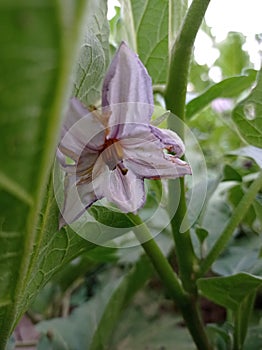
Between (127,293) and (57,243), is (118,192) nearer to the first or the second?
(57,243)

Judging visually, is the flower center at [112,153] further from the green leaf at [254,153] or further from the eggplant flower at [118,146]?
the green leaf at [254,153]

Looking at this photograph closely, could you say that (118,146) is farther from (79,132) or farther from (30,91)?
(30,91)

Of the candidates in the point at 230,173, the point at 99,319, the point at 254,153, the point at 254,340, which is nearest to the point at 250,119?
the point at 254,153

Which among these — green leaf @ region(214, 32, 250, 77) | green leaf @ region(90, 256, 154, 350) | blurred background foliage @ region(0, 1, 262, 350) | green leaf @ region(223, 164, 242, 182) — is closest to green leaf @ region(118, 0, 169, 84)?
blurred background foliage @ region(0, 1, 262, 350)

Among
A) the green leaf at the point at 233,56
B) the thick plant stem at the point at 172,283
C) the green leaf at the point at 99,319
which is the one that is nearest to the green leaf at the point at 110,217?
the thick plant stem at the point at 172,283

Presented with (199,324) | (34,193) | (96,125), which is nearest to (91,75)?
(96,125)
